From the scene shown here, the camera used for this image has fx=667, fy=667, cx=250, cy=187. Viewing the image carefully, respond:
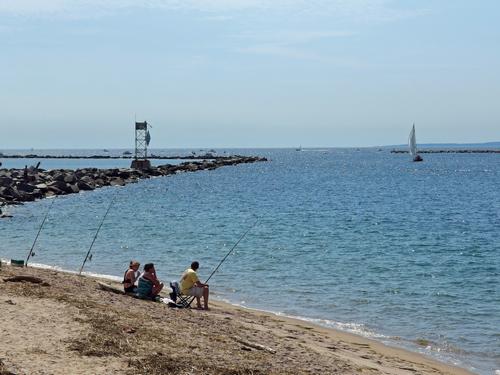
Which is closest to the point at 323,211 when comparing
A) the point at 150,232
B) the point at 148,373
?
the point at 150,232

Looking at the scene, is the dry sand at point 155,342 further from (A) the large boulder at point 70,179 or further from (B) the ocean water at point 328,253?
(A) the large boulder at point 70,179

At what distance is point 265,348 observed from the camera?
34.8ft

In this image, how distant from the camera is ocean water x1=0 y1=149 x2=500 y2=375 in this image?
50.8ft

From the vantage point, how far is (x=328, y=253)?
2584cm

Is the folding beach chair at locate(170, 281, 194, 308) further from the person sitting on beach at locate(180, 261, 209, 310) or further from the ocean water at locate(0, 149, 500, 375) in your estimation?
the ocean water at locate(0, 149, 500, 375)

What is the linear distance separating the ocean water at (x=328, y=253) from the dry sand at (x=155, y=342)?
1.59 metres

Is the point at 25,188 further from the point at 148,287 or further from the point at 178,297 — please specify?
the point at 178,297

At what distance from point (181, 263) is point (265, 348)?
510 inches

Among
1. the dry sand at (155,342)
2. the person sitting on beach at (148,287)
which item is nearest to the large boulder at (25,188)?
the dry sand at (155,342)

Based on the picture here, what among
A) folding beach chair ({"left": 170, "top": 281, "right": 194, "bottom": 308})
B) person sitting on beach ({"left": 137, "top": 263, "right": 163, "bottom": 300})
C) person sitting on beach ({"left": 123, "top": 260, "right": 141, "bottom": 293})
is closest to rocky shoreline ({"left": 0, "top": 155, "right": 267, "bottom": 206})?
person sitting on beach ({"left": 123, "top": 260, "right": 141, "bottom": 293})

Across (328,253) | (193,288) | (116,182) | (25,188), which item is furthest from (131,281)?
(116,182)

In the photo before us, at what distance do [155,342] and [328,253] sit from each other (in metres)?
16.7

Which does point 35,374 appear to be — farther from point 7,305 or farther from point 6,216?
point 6,216

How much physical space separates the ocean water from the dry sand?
1.59m
